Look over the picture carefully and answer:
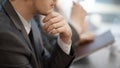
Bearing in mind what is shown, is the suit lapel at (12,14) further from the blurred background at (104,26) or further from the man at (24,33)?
the blurred background at (104,26)

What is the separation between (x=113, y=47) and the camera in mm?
1374

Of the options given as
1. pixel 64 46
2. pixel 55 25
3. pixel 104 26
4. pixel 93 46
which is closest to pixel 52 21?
pixel 55 25

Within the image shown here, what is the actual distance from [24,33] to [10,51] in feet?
0.29

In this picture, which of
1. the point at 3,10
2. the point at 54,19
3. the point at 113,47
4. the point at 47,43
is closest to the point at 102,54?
the point at 113,47

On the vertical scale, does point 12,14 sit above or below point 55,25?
above

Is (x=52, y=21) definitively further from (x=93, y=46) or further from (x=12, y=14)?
(x=93, y=46)

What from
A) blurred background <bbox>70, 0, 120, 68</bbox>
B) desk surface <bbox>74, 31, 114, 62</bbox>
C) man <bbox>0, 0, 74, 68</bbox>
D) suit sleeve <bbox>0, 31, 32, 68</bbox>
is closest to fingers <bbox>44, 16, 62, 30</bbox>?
man <bbox>0, 0, 74, 68</bbox>

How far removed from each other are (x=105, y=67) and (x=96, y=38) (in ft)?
0.58

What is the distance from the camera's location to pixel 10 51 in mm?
618

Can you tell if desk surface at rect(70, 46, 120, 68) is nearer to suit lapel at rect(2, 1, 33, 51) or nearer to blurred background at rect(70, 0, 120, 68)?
blurred background at rect(70, 0, 120, 68)

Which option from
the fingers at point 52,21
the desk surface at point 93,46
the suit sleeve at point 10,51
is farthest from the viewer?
the desk surface at point 93,46

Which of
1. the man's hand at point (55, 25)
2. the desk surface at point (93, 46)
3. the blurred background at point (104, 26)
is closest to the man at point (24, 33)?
the man's hand at point (55, 25)

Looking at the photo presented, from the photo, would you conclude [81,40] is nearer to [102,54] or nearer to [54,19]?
[102,54]

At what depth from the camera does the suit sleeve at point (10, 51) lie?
611mm
